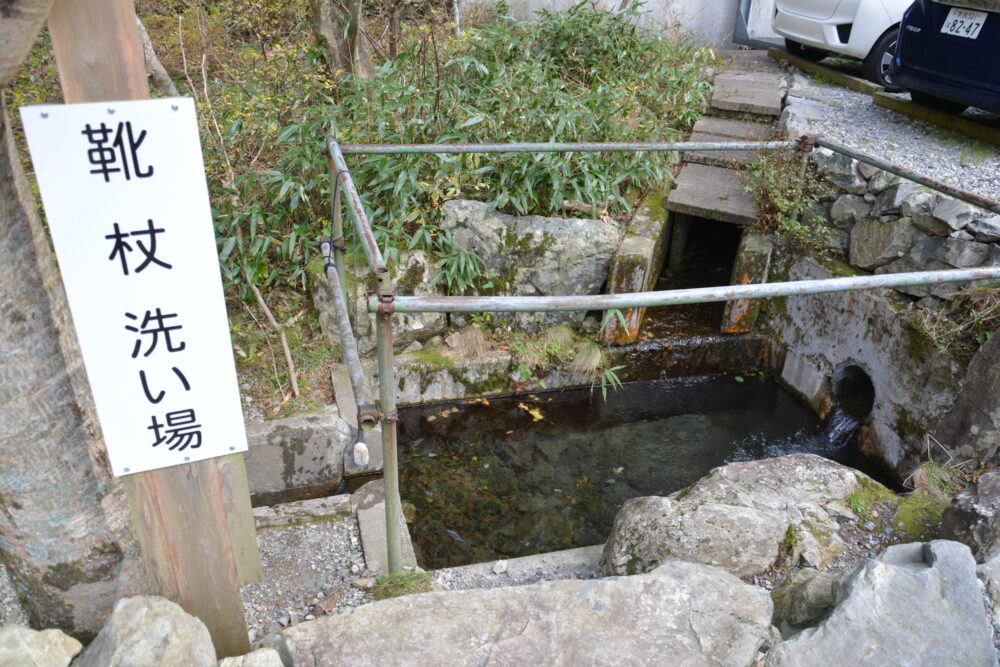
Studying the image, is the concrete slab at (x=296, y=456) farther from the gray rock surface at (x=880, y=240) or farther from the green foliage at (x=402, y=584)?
the gray rock surface at (x=880, y=240)

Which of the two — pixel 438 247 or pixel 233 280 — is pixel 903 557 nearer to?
pixel 438 247

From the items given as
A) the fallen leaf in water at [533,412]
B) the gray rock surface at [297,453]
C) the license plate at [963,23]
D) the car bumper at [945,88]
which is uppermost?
the license plate at [963,23]

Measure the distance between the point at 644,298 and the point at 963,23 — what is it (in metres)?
4.44

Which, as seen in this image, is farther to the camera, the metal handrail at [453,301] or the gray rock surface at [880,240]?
the gray rock surface at [880,240]

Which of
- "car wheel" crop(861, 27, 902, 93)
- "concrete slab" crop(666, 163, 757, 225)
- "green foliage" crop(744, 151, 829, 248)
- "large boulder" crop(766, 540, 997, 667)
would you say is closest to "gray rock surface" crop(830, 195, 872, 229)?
"green foliage" crop(744, 151, 829, 248)

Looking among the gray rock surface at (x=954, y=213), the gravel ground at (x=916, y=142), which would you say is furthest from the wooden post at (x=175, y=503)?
the gravel ground at (x=916, y=142)

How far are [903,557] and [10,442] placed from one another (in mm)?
2534

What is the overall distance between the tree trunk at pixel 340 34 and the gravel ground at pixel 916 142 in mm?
3936

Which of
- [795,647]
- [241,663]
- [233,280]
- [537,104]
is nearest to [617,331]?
[537,104]

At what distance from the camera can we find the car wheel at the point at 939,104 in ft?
19.4

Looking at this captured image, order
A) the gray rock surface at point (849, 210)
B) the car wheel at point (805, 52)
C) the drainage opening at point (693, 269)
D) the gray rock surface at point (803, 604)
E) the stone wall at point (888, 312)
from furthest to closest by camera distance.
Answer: the car wheel at point (805, 52), the drainage opening at point (693, 269), the gray rock surface at point (849, 210), the stone wall at point (888, 312), the gray rock surface at point (803, 604)

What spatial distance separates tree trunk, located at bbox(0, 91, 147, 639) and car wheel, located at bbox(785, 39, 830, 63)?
841cm

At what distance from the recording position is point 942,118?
5820mm

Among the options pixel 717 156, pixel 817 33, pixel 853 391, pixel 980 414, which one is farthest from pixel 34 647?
pixel 817 33
